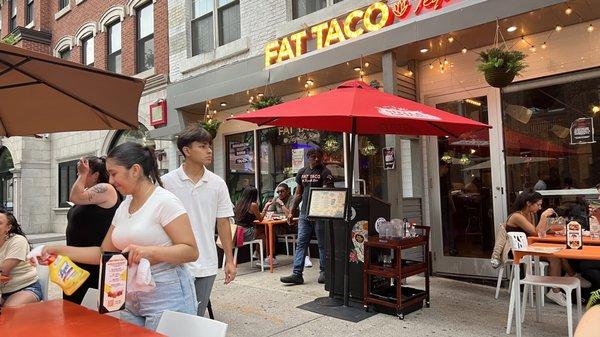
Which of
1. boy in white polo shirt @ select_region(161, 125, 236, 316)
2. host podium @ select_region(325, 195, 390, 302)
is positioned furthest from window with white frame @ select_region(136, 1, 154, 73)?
boy in white polo shirt @ select_region(161, 125, 236, 316)

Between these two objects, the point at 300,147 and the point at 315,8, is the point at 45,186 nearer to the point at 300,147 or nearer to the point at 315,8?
the point at 300,147

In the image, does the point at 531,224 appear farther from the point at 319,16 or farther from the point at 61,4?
the point at 61,4

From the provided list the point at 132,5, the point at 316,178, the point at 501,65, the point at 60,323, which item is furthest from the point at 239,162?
the point at 60,323

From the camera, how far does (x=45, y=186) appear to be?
A: 623 inches

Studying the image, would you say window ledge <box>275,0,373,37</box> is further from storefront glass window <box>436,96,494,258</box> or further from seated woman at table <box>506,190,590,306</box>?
seated woman at table <box>506,190,590,306</box>

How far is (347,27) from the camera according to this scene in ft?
22.1

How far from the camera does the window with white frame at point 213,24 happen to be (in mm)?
9797

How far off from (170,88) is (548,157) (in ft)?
24.7

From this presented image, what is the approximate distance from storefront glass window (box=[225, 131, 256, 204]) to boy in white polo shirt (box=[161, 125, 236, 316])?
656cm

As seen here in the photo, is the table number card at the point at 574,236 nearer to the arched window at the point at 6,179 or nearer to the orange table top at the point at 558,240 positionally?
the orange table top at the point at 558,240

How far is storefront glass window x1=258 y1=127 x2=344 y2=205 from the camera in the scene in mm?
8367

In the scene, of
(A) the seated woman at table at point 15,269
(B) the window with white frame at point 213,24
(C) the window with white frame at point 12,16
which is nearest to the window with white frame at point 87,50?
(B) the window with white frame at point 213,24

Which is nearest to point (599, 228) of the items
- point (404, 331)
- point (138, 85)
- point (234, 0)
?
point (404, 331)

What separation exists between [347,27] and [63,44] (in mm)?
12225
